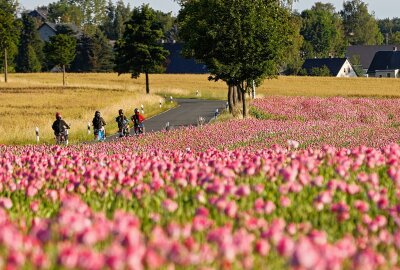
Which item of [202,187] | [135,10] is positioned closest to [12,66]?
[135,10]

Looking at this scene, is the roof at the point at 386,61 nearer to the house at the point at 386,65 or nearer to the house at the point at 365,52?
the house at the point at 386,65

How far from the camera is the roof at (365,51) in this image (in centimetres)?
Answer: 18330

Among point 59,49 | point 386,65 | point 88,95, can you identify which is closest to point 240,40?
point 88,95

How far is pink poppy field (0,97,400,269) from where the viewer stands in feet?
12.2

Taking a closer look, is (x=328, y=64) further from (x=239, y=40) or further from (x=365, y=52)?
(x=239, y=40)

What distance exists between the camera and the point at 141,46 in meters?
78.9

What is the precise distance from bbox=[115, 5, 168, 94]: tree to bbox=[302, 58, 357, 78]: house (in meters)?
70.3

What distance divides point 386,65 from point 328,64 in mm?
17025

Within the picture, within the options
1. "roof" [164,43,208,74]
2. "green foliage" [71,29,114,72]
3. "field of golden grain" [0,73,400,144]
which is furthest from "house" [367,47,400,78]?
"green foliage" [71,29,114,72]

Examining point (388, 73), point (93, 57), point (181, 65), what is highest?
point (93, 57)

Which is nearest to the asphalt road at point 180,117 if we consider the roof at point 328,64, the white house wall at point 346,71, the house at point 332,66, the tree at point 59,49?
the tree at point 59,49

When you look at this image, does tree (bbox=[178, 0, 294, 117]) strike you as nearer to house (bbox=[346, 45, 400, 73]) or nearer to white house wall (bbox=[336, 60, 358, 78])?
white house wall (bbox=[336, 60, 358, 78])

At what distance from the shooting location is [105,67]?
453 feet

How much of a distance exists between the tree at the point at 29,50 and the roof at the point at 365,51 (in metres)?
78.3
